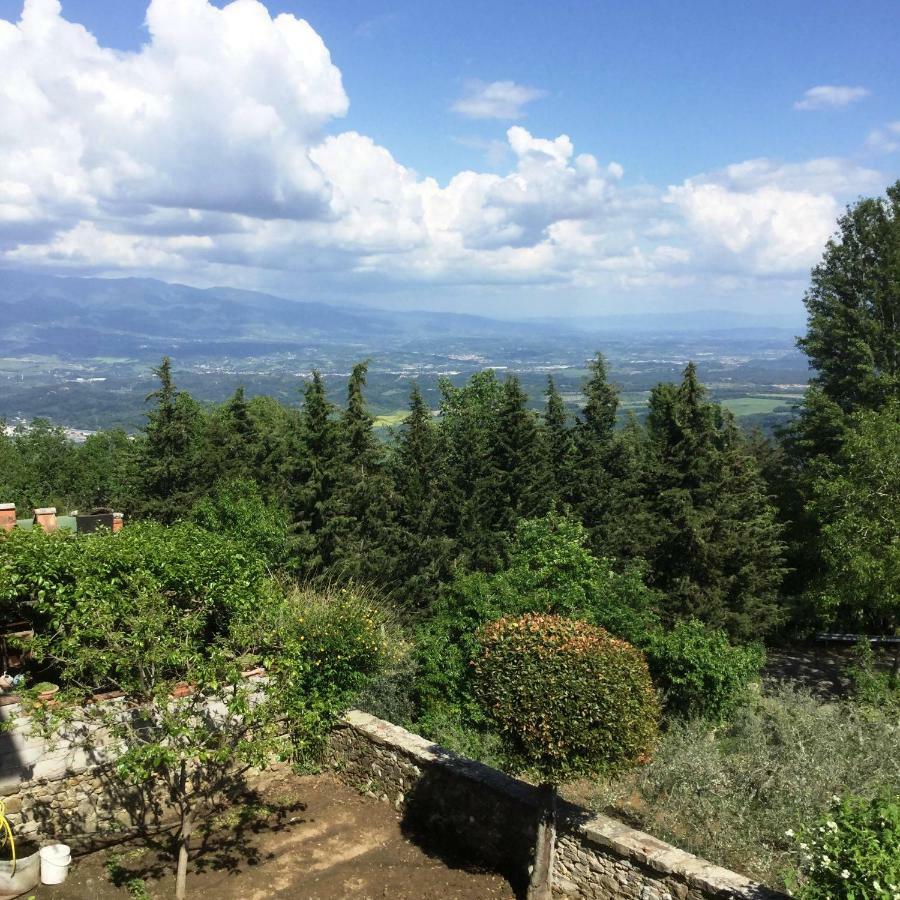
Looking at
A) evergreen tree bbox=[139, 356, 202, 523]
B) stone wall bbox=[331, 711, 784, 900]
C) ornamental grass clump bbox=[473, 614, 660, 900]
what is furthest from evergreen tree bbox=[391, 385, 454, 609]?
ornamental grass clump bbox=[473, 614, 660, 900]

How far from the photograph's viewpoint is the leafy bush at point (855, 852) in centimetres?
499

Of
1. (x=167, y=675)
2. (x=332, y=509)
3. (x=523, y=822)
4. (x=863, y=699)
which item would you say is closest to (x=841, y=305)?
(x=863, y=699)

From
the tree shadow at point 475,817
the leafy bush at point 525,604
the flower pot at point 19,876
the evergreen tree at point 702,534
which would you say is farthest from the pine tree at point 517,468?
the flower pot at point 19,876

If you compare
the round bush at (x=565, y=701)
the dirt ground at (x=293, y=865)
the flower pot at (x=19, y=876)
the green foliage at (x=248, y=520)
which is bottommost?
the dirt ground at (x=293, y=865)

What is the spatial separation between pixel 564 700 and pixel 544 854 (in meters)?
2.38

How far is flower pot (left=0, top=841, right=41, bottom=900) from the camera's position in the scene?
331 inches

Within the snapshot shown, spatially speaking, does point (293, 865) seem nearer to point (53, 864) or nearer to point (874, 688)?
point (53, 864)

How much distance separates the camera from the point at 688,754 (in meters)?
9.96

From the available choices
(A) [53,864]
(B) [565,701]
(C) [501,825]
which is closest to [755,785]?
(C) [501,825]

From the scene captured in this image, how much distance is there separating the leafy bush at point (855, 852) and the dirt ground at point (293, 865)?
188 inches

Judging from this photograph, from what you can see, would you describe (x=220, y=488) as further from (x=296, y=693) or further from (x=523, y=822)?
(x=523, y=822)

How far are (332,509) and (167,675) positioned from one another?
46.3ft

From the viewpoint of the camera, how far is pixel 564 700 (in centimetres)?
758

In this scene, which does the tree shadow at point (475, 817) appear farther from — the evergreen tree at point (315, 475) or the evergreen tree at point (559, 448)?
the evergreen tree at point (559, 448)
